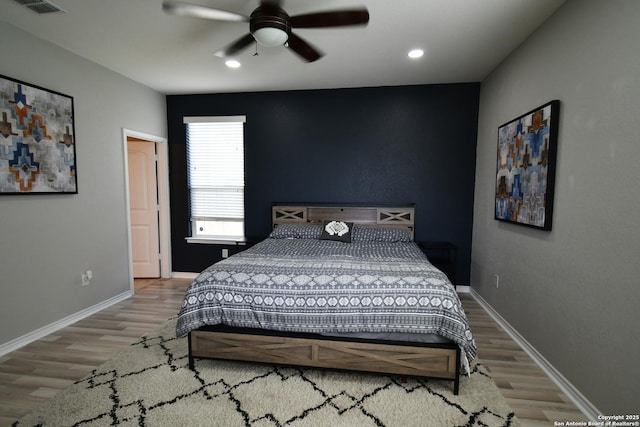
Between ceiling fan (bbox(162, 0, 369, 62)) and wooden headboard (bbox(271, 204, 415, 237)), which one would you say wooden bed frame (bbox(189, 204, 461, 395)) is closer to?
ceiling fan (bbox(162, 0, 369, 62))

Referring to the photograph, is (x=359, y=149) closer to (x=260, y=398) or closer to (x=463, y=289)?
(x=463, y=289)

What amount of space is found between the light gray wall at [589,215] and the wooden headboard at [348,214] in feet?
4.90

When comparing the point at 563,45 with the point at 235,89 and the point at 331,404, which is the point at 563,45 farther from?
the point at 235,89

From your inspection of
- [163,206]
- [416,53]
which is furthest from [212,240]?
[416,53]

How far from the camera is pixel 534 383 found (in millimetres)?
2137

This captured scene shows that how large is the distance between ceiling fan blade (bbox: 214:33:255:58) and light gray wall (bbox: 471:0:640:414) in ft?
7.47

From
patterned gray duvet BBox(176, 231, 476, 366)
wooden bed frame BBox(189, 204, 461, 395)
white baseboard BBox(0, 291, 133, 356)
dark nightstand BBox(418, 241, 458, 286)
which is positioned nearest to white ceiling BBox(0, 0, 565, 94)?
patterned gray duvet BBox(176, 231, 476, 366)

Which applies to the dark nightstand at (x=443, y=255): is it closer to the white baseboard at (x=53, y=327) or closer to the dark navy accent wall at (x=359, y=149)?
the dark navy accent wall at (x=359, y=149)

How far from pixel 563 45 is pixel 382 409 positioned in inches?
112

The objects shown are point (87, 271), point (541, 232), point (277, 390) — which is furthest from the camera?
point (87, 271)

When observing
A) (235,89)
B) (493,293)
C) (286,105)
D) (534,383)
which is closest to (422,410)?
(534,383)

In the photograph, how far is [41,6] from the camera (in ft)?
7.46

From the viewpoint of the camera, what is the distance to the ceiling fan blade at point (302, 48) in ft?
7.25

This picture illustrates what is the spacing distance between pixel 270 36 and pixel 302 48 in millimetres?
343
